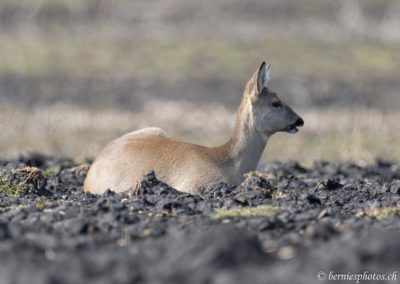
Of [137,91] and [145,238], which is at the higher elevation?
[145,238]

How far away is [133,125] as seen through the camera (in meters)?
24.9

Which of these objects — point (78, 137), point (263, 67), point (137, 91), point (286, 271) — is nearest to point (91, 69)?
point (137, 91)

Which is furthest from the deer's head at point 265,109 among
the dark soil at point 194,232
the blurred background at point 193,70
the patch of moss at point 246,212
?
the blurred background at point 193,70

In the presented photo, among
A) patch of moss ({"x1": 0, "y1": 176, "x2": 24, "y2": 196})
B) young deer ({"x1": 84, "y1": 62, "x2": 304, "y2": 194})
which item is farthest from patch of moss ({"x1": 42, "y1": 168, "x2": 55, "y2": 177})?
patch of moss ({"x1": 0, "y1": 176, "x2": 24, "y2": 196})

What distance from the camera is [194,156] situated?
45.8 ft

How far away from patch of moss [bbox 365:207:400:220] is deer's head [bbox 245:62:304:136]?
3.70 metres

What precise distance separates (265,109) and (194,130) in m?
10.6

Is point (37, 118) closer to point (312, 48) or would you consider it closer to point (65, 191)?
point (65, 191)

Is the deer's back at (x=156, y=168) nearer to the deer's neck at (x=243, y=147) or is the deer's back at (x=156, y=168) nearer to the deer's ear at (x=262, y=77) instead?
the deer's neck at (x=243, y=147)

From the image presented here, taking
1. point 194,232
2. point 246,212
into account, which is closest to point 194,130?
point 246,212

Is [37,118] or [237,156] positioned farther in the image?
[37,118]

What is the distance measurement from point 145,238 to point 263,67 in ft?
17.1

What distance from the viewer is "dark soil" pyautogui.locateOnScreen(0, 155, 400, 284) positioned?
8.04m

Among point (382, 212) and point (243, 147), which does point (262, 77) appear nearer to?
point (243, 147)
